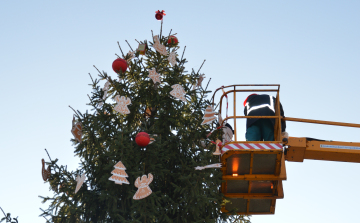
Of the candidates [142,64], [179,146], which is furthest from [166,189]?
[142,64]

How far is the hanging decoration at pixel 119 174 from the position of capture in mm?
8742

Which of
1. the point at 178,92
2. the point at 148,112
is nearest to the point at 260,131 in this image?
the point at 178,92

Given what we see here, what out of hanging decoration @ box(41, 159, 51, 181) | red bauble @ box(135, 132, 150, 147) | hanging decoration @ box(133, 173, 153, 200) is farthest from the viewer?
hanging decoration @ box(41, 159, 51, 181)

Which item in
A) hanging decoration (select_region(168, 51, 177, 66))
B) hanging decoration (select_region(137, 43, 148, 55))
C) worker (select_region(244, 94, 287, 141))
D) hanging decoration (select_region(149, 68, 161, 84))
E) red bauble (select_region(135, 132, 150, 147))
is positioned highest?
hanging decoration (select_region(137, 43, 148, 55))

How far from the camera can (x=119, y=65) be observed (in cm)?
1039

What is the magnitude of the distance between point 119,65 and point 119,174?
9.18 feet

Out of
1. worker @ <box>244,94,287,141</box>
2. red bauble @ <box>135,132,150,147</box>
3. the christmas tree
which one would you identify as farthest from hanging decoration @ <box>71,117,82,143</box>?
worker @ <box>244,94,287,141</box>

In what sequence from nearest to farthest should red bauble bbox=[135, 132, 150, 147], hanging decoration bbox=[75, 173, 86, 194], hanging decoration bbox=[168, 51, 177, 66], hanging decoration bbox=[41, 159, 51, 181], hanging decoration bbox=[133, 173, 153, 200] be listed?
1. hanging decoration bbox=[133, 173, 153, 200]
2. red bauble bbox=[135, 132, 150, 147]
3. hanging decoration bbox=[75, 173, 86, 194]
4. hanging decoration bbox=[41, 159, 51, 181]
5. hanging decoration bbox=[168, 51, 177, 66]

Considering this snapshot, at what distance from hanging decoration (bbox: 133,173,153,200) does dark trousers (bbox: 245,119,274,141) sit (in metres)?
2.63

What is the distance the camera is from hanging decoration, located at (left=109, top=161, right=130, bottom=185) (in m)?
8.74

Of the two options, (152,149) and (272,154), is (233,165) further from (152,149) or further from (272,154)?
(152,149)

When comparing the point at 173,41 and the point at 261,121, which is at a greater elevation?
the point at 173,41

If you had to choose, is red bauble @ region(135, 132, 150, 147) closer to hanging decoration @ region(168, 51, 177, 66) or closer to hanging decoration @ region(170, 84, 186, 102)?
hanging decoration @ region(170, 84, 186, 102)

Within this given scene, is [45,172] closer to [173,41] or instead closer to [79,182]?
[79,182]
